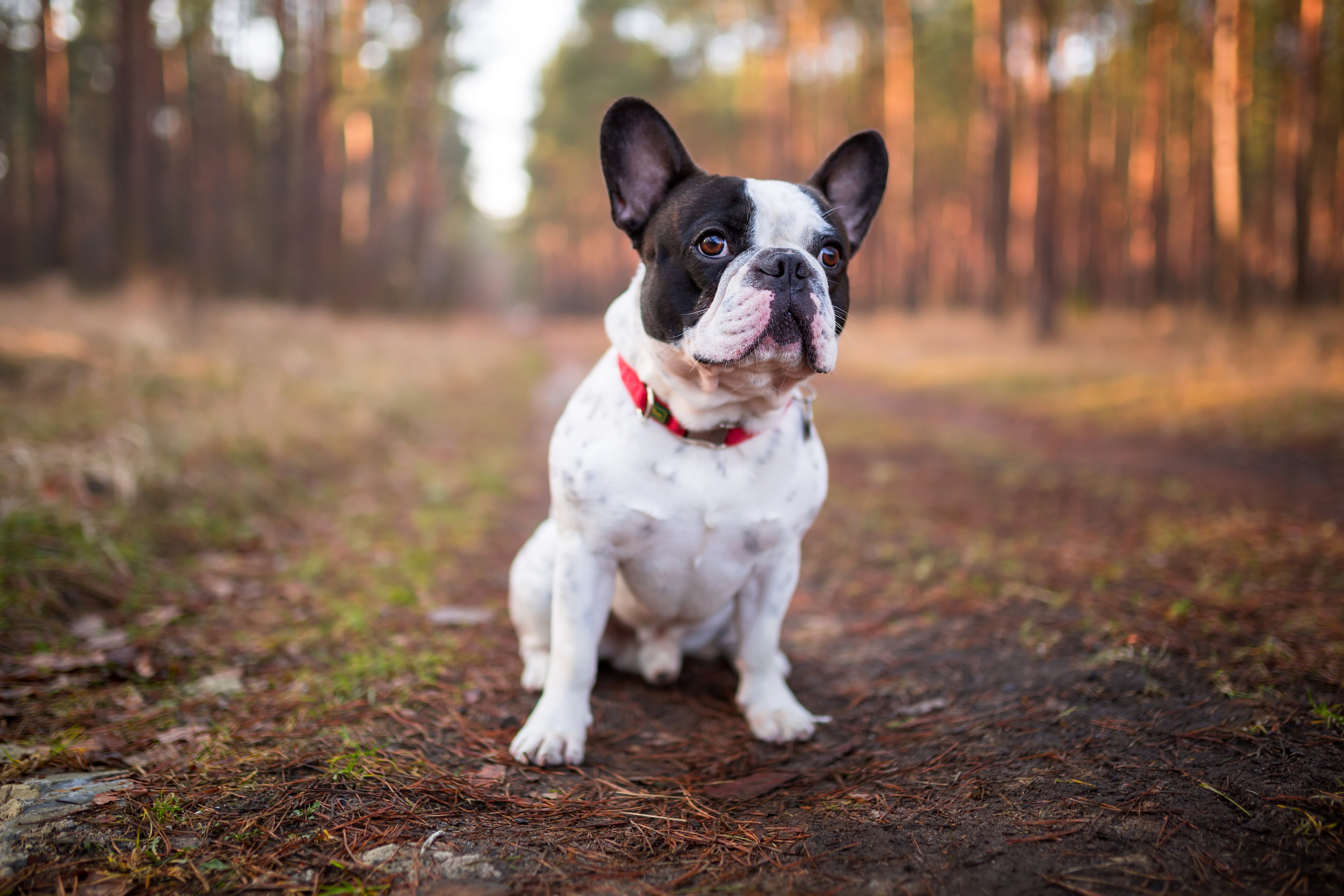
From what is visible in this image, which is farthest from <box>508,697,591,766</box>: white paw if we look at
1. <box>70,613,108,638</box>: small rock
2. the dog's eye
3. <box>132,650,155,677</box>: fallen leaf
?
<box>70,613,108,638</box>: small rock

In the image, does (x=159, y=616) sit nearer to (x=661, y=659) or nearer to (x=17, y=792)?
(x=17, y=792)

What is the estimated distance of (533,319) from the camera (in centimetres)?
4584

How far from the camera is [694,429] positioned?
94.4 inches

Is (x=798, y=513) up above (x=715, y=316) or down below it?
below

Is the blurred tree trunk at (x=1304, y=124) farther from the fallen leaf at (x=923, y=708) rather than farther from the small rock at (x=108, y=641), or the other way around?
the small rock at (x=108, y=641)

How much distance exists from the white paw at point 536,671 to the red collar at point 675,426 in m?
1.03

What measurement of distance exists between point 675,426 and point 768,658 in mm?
896

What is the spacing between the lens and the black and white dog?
7.65ft

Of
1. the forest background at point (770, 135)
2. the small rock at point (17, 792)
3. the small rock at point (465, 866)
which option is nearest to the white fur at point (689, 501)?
the small rock at point (465, 866)

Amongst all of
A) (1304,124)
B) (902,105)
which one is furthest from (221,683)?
(902,105)

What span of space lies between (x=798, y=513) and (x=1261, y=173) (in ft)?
120

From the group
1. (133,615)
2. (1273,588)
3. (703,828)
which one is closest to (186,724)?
(133,615)

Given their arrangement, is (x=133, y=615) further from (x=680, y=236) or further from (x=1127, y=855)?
(x=1127, y=855)

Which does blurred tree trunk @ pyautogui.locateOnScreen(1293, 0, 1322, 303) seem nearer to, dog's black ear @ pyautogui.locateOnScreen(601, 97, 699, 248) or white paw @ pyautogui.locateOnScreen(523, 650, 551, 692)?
dog's black ear @ pyautogui.locateOnScreen(601, 97, 699, 248)
